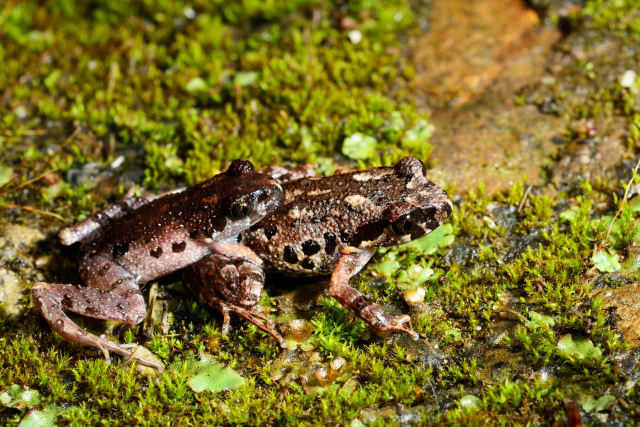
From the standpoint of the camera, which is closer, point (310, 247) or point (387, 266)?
point (310, 247)

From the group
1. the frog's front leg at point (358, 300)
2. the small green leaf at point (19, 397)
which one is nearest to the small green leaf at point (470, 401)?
the frog's front leg at point (358, 300)

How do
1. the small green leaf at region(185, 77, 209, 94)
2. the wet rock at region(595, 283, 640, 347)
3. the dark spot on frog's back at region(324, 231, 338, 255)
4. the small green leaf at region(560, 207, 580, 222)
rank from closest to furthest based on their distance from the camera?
the wet rock at region(595, 283, 640, 347)
the dark spot on frog's back at region(324, 231, 338, 255)
the small green leaf at region(560, 207, 580, 222)
the small green leaf at region(185, 77, 209, 94)

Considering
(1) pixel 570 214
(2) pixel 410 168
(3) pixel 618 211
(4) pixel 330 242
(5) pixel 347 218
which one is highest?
(2) pixel 410 168

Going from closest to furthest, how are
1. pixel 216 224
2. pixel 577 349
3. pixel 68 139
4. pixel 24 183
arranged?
pixel 577 349 < pixel 216 224 < pixel 24 183 < pixel 68 139

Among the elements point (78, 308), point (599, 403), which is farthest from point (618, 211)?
point (78, 308)

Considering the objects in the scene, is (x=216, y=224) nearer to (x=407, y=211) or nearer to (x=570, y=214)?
(x=407, y=211)

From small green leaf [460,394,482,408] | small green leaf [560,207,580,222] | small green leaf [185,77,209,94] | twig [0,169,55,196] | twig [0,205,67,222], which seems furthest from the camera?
small green leaf [185,77,209,94]

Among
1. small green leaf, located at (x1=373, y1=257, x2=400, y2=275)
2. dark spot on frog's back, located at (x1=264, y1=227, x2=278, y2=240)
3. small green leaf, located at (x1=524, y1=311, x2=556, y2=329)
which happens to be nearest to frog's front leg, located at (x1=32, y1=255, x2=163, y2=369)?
dark spot on frog's back, located at (x1=264, y1=227, x2=278, y2=240)

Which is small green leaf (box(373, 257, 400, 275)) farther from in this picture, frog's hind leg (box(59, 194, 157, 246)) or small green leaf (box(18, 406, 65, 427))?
small green leaf (box(18, 406, 65, 427))
